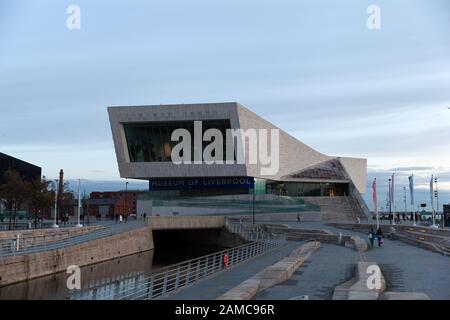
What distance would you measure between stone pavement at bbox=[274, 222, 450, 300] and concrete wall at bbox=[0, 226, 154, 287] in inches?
536

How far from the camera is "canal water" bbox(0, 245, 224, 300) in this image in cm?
2114

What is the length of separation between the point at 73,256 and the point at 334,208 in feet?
→ 170

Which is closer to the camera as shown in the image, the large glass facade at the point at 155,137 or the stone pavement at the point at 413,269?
the stone pavement at the point at 413,269

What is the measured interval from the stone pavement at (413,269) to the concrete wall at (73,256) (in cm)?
1363

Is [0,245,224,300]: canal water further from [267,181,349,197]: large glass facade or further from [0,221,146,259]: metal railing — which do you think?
[267,181,349,197]: large glass facade

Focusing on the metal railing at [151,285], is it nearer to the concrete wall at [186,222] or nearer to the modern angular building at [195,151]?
the concrete wall at [186,222]

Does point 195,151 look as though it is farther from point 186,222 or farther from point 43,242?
point 43,242

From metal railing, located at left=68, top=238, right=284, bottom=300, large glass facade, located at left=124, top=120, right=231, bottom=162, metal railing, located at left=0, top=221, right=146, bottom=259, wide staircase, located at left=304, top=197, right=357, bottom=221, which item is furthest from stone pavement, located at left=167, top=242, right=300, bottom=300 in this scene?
large glass facade, located at left=124, top=120, right=231, bottom=162

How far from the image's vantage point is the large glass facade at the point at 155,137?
2803 inches

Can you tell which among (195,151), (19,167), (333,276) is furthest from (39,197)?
(333,276)

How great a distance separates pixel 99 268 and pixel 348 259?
15492mm

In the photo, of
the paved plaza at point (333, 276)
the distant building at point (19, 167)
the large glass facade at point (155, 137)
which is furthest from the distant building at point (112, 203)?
the paved plaza at point (333, 276)

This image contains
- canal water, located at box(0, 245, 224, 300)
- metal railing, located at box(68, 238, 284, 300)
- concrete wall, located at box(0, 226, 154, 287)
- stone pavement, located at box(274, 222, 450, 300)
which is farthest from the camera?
concrete wall, located at box(0, 226, 154, 287)
